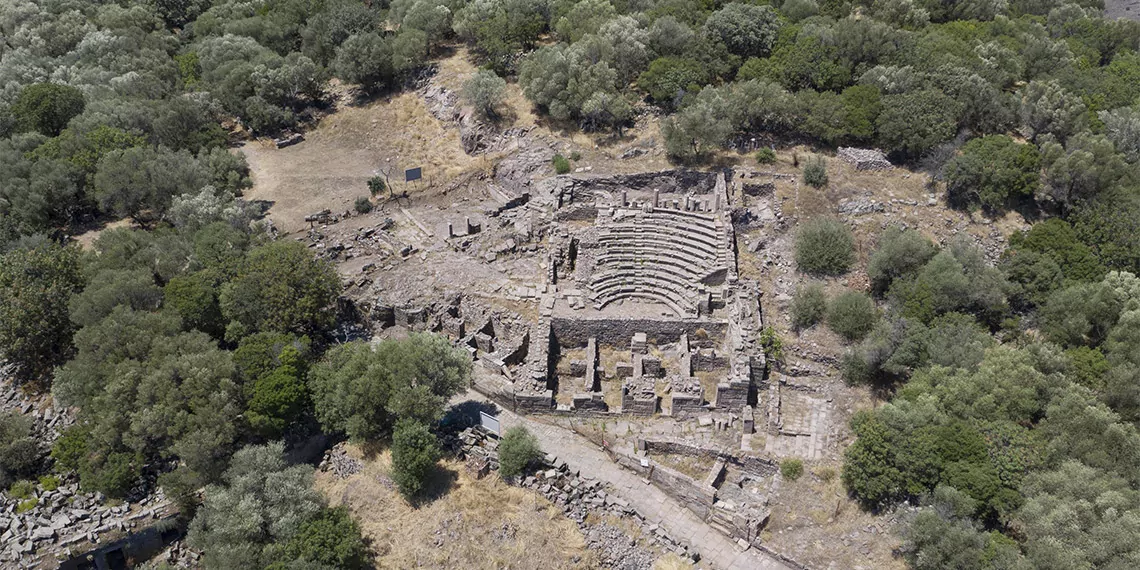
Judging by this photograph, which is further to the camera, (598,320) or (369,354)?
(598,320)

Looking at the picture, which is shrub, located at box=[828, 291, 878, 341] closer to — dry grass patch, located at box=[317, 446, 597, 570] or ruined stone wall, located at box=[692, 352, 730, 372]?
ruined stone wall, located at box=[692, 352, 730, 372]

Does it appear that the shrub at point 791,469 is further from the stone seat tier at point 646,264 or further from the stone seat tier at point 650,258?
the stone seat tier at point 650,258

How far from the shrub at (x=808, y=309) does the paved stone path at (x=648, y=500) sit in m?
14.2

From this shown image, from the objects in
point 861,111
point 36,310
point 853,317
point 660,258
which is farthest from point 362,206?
point 861,111

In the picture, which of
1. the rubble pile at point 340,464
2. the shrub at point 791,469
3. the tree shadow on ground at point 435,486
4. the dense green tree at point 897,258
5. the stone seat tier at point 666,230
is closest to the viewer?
the tree shadow on ground at point 435,486

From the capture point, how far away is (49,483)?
35.0m

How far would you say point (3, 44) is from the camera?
2913 inches

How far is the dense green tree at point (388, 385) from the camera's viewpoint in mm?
33812

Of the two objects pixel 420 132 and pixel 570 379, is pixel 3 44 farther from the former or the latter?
pixel 570 379

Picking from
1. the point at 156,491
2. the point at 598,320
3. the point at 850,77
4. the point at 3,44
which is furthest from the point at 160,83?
the point at 850,77

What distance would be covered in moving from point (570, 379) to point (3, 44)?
72853mm

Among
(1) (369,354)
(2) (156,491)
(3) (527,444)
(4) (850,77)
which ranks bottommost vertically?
(2) (156,491)

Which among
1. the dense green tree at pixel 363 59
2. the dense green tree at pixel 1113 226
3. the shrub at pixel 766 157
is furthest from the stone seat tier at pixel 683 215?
the dense green tree at pixel 363 59

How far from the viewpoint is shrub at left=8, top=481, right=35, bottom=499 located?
1357 inches
